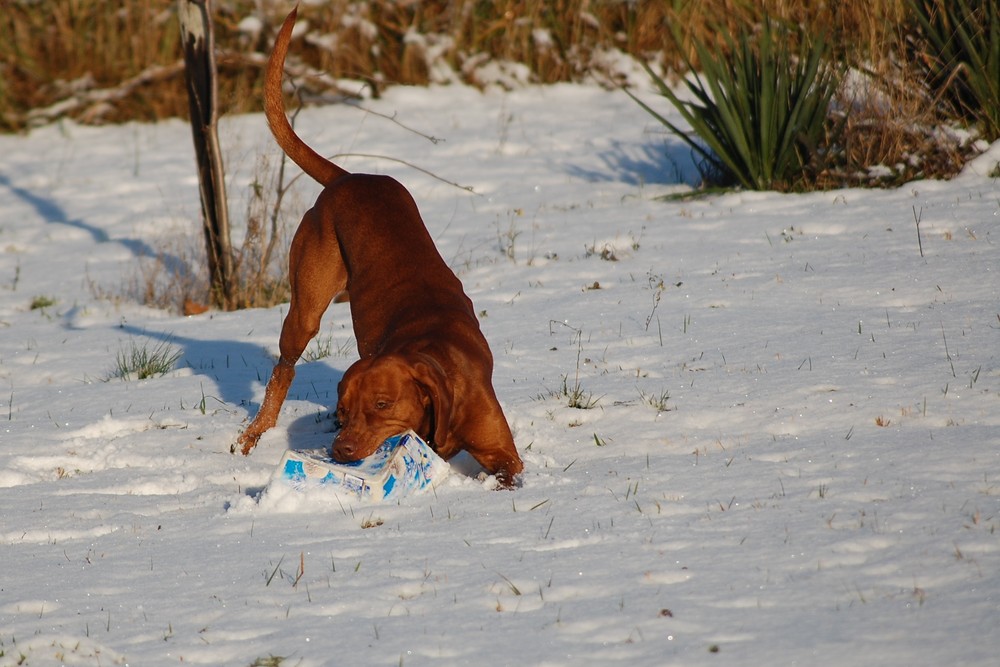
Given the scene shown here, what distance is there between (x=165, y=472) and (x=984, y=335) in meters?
3.52

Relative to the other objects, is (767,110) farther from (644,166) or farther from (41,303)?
(41,303)

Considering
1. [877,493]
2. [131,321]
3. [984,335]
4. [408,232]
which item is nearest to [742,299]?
[984,335]

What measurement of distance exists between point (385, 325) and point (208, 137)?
3042 millimetres

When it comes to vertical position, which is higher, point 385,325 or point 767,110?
point 767,110

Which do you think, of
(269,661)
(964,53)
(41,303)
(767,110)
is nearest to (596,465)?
(269,661)

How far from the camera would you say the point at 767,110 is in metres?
7.71

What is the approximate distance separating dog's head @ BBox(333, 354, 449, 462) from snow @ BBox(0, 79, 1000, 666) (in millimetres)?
222

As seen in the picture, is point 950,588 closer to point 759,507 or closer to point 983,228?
point 759,507

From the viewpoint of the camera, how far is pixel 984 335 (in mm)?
5051

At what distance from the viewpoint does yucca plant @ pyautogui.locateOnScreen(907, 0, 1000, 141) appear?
7738mm

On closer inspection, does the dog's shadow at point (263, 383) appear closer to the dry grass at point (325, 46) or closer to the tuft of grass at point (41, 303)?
the tuft of grass at point (41, 303)

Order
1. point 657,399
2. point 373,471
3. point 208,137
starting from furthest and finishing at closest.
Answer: point 208,137, point 657,399, point 373,471

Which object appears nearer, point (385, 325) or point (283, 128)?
point (385, 325)

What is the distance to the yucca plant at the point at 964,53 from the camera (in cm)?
774
